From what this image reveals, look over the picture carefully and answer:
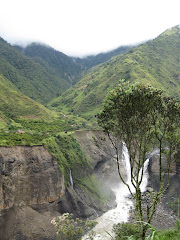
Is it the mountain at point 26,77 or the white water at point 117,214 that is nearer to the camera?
the white water at point 117,214

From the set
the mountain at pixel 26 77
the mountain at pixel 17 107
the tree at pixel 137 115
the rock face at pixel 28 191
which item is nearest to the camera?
the tree at pixel 137 115

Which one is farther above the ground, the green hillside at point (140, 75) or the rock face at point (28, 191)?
the green hillside at point (140, 75)

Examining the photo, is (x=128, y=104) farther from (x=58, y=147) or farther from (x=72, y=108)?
(x=72, y=108)

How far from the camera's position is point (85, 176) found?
144ft

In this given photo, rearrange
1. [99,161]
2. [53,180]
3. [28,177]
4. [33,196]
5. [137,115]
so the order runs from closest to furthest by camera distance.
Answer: [137,115]
[33,196]
[28,177]
[53,180]
[99,161]

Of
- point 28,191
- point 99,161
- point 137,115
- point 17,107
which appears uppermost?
point 17,107

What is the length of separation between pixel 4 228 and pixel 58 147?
17.7 metres

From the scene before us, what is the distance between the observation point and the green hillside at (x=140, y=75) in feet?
340

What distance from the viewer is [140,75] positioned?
339ft

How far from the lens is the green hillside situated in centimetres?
10349

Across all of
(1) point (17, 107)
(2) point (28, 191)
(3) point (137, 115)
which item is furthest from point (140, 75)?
(3) point (137, 115)

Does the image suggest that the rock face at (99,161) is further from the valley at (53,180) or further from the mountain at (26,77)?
the mountain at (26,77)

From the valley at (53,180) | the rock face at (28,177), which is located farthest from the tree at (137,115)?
the rock face at (28,177)

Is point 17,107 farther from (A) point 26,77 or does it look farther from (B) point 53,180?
(A) point 26,77
